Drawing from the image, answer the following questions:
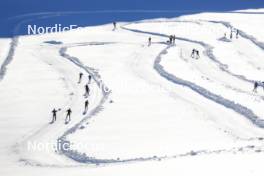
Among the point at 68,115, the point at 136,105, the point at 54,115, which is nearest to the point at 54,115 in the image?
the point at 54,115

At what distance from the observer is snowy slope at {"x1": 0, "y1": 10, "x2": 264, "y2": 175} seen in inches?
1213

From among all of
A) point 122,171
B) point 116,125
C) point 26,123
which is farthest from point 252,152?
point 26,123

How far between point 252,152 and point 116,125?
53.8 feet

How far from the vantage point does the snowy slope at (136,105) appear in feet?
101

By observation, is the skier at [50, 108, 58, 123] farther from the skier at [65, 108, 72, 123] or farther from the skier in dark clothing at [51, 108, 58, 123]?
the skier at [65, 108, 72, 123]

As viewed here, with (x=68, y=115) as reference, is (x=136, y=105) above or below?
above

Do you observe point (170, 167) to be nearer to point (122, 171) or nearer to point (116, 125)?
point (122, 171)

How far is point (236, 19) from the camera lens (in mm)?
96875

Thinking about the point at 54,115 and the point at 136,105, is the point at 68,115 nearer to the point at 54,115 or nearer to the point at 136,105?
the point at 54,115

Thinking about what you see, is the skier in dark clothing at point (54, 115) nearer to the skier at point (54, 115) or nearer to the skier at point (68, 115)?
the skier at point (54, 115)

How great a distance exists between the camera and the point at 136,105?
154 feet

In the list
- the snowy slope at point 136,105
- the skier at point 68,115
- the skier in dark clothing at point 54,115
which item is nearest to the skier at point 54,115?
the skier in dark clothing at point 54,115

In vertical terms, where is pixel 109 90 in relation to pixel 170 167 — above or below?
above

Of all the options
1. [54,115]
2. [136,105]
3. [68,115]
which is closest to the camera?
[54,115]
